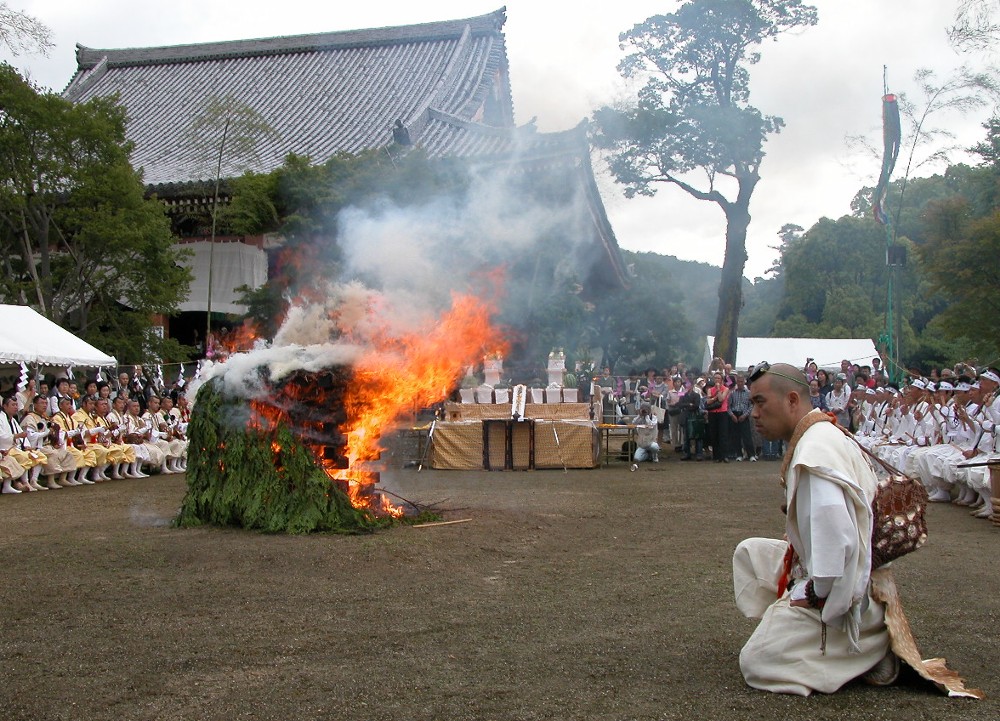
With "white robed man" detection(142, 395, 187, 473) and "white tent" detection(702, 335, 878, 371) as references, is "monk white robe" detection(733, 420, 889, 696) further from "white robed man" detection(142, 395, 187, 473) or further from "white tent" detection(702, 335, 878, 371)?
"white tent" detection(702, 335, 878, 371)

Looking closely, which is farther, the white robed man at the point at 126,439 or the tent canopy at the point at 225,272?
Answer: the tent canopy at the point at 225,272

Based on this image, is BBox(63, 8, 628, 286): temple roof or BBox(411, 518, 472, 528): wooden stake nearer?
BBox(411, 518, 472, 528): wooden stake

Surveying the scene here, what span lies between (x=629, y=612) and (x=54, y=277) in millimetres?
16500

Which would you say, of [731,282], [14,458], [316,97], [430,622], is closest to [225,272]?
[316,97]

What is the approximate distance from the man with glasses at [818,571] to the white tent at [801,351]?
81.6 feet

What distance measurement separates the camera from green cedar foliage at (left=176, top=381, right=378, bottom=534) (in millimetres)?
8383

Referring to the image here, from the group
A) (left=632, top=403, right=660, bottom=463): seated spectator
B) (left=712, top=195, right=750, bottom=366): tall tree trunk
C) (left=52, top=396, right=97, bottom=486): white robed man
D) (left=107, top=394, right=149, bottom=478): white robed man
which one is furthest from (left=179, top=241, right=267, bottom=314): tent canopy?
(left=712, top=195, right=750, bottom=366): tall tree trunk

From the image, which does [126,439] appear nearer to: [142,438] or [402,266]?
[142,438]

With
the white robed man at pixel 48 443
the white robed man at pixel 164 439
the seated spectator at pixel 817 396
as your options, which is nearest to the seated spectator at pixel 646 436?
the seated spectator at pixel 817 396

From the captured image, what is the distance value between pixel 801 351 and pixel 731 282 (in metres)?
4.54

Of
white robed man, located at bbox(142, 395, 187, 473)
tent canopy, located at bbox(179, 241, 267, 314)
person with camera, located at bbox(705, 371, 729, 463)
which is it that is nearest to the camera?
white robed man, located at bbox(142, 395, 187, 473)

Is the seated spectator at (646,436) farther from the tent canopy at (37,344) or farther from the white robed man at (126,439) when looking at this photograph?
the tent canopy at (37,344)

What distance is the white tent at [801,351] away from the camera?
28.9m

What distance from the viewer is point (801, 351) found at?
96.2 feet
